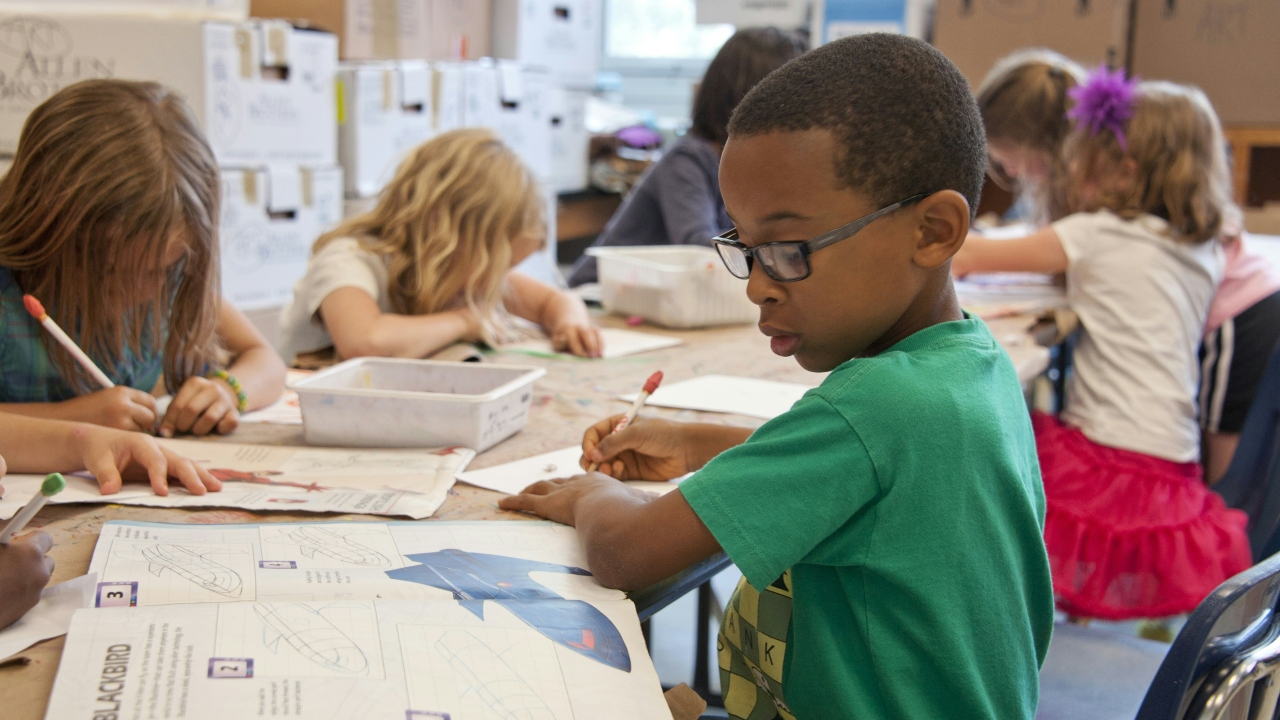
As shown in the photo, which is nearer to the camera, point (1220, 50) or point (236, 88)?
point (236, 88)

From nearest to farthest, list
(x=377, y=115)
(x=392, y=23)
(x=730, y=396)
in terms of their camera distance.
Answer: (x=730, y=396) < (x=377, y=115) < (x=392, y=23)

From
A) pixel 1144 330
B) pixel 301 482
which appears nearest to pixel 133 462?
pixel 301 482

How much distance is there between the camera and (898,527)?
68cm

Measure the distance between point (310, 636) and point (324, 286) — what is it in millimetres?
1024

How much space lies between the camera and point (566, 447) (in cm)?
112

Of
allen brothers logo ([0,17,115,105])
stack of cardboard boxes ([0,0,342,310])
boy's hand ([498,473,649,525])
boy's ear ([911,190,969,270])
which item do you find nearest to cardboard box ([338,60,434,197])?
stack of cardboard boxes ([0,0,342,310])

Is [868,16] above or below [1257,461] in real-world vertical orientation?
above

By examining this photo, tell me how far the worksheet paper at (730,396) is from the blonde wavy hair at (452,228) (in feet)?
1.33

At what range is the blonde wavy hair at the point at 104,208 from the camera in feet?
3.52

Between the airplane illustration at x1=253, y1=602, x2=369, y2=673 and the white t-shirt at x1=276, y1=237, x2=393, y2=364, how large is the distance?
965mm

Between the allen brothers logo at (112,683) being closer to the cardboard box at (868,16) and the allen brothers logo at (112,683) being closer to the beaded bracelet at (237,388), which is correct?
the beaded bracelet at (237,388)

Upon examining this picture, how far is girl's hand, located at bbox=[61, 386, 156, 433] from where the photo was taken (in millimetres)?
1061

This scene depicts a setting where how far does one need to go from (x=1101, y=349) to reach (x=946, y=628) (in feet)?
4.58

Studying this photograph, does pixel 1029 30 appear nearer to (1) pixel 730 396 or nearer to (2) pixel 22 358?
(1) pixel 730 396
